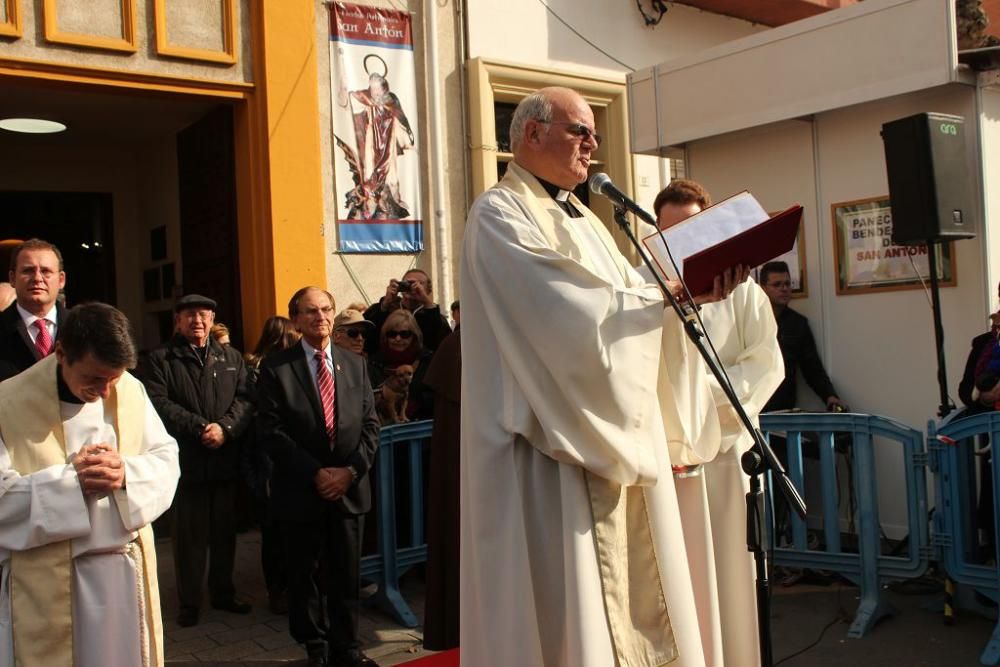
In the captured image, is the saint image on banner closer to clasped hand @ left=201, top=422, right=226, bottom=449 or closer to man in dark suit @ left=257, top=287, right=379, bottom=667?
clasped hand @ left=201, top=422, right=226, bottom=449

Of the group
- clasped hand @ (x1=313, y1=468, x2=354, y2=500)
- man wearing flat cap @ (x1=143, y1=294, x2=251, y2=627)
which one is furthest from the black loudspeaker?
man wearing flat cap @ (x1=143, y1=294, x2=251, y2=627)

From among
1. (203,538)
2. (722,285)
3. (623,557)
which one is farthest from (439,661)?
(722,285)

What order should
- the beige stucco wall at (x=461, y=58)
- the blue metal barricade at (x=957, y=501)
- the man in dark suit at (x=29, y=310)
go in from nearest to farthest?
the man in dark suit at (x=29, y=310), the blue metal barricade at (x=957, y=501), the beige stucco wall at (x=461, y=58)

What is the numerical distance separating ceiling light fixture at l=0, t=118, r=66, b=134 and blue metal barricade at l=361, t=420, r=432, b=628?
5350 millimetres

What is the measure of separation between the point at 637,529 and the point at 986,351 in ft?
12.0

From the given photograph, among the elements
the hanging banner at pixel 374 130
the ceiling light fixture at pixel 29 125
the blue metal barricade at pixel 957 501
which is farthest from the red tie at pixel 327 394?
the ceiling light fixture at pixel 29 125

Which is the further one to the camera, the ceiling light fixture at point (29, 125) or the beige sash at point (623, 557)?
the ceiling light fixture at point (29, 125)

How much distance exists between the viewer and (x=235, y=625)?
6141 mm

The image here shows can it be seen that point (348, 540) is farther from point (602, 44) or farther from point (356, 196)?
point (602, 44)

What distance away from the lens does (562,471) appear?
125 inches

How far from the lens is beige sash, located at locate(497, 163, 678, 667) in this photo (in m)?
3.20

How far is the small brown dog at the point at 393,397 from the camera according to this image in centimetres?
686

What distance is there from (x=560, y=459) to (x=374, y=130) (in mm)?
7011

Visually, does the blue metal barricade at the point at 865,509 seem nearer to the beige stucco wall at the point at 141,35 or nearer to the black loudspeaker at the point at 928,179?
the black loudspeaker at the point at 928,179
